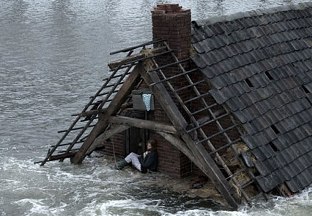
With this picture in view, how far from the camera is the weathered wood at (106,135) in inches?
567

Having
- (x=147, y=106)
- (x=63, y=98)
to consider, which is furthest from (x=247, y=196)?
(x=63, y=98)

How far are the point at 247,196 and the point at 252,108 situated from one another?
2.19 meters

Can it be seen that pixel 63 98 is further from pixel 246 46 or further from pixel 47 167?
pixel 246 46

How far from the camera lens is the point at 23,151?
17.7m

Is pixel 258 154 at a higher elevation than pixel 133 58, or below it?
below

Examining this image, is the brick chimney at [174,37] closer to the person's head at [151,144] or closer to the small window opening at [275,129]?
the person's head at [151,144]

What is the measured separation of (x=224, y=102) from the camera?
13.3 meters

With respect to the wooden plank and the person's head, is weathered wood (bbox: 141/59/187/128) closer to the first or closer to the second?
the wooden plank

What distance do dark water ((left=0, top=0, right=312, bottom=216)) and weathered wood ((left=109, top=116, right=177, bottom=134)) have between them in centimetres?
137

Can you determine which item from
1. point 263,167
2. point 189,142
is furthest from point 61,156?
point 263,167

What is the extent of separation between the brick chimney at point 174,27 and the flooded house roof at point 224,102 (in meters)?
0.02

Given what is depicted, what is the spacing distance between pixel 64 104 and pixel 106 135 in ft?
30.5

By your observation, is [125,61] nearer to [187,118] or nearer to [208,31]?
[187,118]

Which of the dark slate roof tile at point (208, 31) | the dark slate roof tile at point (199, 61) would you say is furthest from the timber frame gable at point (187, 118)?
the dark slate roof tile at point (208, 31)
